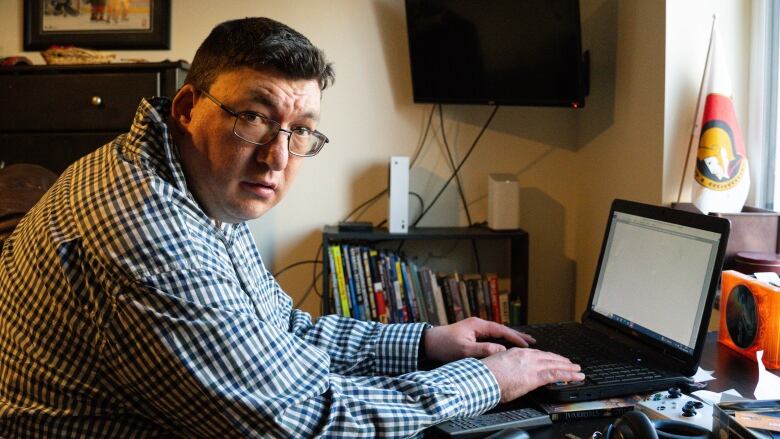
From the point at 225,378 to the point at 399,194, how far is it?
1.87 m

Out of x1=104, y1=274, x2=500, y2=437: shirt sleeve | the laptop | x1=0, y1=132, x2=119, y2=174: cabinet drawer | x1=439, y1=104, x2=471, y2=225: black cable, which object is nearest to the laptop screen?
the laptop

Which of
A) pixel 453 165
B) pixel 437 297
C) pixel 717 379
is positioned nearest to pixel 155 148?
pixel 717 379

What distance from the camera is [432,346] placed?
1424mm

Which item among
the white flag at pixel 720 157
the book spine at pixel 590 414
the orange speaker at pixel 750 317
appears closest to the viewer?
the book spine at pixel 590 414

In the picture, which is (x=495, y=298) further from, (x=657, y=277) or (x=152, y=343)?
(x=152, y=343)

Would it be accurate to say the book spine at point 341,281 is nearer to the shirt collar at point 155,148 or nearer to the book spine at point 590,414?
the shirt collar at point 155,148

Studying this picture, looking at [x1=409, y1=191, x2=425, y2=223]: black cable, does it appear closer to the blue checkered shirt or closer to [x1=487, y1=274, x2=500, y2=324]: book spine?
[x1=487, y1=274, x2=500, y2=324]: book spine

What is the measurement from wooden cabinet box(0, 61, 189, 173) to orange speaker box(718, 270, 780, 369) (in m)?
1.94

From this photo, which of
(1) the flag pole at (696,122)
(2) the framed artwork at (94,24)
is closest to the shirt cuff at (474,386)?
(1) the flag pole at (696,122)

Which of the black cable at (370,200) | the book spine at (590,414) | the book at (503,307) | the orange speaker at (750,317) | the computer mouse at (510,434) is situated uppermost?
the black cable at (370,200)

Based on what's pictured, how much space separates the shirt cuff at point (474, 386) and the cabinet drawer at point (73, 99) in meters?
1.79

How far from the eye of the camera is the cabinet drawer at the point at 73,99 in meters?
2.50

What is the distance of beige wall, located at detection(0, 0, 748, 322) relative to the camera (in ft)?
9.63

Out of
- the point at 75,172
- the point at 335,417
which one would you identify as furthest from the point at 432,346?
the point at 75,172
